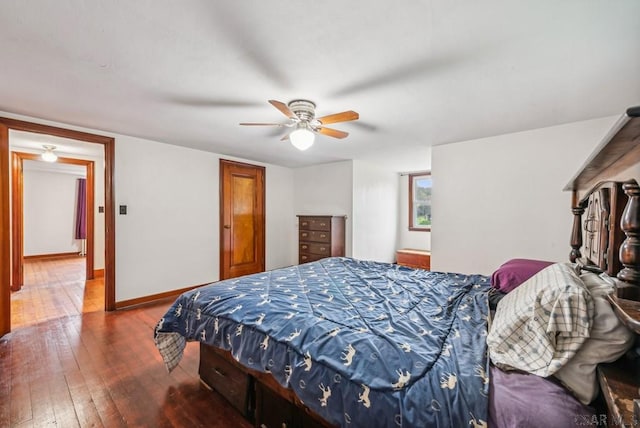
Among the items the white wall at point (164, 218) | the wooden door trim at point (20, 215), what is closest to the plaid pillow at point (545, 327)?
the white wall at point (164, 218)

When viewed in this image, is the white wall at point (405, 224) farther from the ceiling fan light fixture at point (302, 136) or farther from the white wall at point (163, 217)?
the ceiling fan light fixture at point (302, 136)

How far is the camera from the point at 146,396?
1.69 metres

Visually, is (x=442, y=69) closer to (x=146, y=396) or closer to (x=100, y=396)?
(x=146, y=396)

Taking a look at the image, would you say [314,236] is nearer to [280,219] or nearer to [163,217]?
[280,219]

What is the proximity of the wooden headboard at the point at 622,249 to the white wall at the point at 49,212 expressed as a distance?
30.5 feet

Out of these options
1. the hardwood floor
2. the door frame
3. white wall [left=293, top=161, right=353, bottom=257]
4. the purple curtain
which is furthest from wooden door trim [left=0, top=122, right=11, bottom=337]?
the purple curtain

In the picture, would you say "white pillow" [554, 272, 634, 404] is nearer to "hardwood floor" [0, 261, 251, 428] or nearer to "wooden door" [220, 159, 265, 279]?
"hardwood floor" [0, 261, 251, 428]

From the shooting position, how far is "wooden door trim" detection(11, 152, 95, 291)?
12.0 ft

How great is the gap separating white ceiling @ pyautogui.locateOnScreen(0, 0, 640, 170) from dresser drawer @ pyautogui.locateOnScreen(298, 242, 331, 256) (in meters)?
2.40

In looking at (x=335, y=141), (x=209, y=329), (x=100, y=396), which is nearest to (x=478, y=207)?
(x=335, y=141)

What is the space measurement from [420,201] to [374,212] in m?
1.30

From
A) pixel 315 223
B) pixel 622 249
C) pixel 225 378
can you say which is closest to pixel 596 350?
pixel 622 249

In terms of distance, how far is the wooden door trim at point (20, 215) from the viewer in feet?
12.0

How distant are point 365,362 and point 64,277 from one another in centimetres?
603
